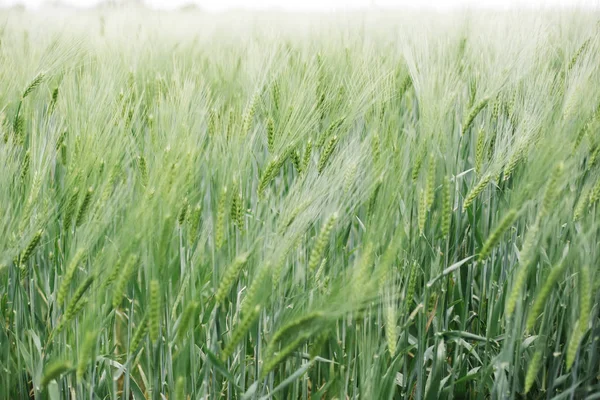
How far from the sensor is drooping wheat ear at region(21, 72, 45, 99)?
143 cm

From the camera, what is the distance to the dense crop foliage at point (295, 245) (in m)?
0.85

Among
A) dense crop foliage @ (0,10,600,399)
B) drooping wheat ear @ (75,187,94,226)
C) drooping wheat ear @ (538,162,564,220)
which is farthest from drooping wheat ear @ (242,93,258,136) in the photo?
drooping wheat ear @ (538,162,564,220)

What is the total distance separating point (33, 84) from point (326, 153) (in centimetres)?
83

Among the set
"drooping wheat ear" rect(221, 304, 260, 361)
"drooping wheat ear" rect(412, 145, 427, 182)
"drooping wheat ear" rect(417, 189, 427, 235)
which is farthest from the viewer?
"drooping wheat ear" rect(412, 145, 427, 182)

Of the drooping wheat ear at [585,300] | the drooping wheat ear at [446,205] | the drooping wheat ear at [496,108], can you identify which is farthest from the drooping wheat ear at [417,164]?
the drooping wheat ear at [496,108]

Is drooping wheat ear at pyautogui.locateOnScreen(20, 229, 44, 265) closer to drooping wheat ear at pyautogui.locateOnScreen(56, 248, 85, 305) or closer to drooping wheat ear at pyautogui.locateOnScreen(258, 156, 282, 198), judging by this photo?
drooping wheat ear at pyautogui.locateOnScreen(56, 248, 85, 305)

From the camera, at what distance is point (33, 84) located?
1496mm

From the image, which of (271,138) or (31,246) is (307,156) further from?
(31,246)

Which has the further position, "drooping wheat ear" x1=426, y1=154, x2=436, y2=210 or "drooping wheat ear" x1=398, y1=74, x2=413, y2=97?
"drooping wheat ear" x1=398, y1=74, x2=413, y2=97

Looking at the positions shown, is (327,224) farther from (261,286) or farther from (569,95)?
(569,95)

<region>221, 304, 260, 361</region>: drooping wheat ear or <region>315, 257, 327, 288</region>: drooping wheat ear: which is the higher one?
<region>221, 304, 260, 361</region>: drooping wheat ear

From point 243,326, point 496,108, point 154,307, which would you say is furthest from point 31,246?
point 496,108

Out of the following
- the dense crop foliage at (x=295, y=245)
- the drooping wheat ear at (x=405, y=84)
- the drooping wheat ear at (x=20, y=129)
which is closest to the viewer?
the dense crop foliage at (x=295, y=245)

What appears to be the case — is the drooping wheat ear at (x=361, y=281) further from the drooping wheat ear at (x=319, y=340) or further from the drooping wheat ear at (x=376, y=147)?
the drooping wheat ear at (x=376, y=147)
